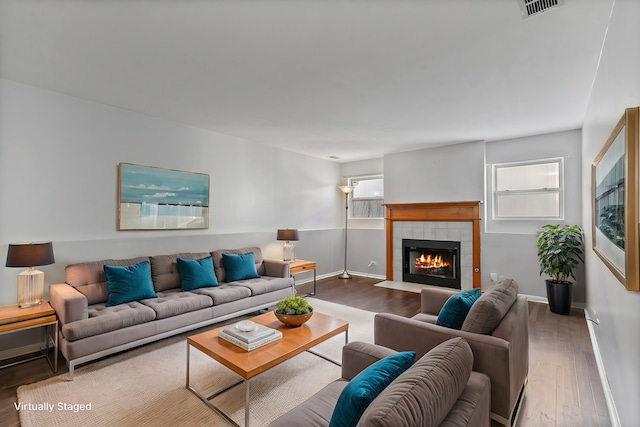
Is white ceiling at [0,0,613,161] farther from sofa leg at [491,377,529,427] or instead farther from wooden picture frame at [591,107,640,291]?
sofa leg at [491,377,529,427]

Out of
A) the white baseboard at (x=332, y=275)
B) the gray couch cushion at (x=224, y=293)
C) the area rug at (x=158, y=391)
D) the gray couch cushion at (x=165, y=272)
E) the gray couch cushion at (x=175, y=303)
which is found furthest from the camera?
the white baseboard at (x=332, y=275)

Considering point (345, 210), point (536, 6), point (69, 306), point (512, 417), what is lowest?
point (512, 417)

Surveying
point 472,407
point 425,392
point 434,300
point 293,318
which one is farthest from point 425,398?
point 434,300

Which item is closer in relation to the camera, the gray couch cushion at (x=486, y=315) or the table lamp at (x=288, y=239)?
the gray couch cushion at (x=486, y=315)

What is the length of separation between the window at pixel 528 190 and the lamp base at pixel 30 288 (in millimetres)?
6166

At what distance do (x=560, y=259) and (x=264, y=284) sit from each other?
12.8ft

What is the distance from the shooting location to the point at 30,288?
284cm

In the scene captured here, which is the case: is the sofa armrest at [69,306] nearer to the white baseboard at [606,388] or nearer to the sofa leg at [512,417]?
the sofa leg at [512,417]

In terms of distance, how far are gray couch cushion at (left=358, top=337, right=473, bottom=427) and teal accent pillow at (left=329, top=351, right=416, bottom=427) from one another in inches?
3.3

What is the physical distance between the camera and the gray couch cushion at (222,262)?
4321 millimetres

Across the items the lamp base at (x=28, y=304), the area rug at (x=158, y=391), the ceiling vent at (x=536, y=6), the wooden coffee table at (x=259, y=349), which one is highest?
the ceiling vent at (x=536, y=6)

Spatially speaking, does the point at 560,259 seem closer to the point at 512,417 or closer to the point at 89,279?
the point at 512,417

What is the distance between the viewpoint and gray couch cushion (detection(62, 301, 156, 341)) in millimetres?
2588

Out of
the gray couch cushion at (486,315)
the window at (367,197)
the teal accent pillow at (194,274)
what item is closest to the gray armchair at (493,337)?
the gray couch cushion at (486,315)
